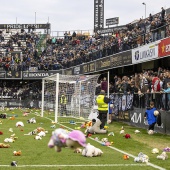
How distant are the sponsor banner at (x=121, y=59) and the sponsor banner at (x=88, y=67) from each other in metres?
5.33

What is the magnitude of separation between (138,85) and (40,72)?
33738mm

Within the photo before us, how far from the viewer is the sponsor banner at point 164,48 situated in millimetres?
23406

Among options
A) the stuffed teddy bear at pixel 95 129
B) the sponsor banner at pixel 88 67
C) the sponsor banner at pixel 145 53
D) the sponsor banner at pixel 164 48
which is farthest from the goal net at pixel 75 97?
the sponsor banner at pixel 88 67

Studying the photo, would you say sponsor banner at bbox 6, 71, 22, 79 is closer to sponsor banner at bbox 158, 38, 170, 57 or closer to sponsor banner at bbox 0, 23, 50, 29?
sponsor banner at bbox 0, 23, 50, 29

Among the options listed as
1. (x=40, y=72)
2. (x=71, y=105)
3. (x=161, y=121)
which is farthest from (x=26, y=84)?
(x=161, y=121)

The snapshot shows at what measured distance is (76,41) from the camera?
5641 centimetres

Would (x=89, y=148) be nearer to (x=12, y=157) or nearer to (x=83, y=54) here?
(x=12, y=157)

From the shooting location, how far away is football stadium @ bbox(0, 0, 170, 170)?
424 inches

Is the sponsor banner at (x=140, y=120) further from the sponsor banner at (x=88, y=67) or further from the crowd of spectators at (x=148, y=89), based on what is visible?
the sponsor banner at (x=88, y=67)

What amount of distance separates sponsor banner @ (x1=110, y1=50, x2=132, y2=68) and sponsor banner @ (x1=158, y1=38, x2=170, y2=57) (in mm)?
5721

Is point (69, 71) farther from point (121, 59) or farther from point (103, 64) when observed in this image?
point (121, 59)

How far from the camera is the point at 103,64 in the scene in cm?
3688

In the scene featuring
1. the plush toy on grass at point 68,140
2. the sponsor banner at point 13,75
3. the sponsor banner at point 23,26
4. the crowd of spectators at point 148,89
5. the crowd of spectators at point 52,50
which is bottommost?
the plush toy on grass at point 68,140

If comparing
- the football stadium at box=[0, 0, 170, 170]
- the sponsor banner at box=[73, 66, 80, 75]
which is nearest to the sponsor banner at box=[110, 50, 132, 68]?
the football stadium at box=[0, 0, 170, 170]
